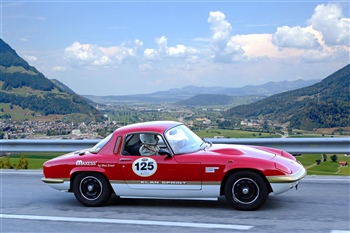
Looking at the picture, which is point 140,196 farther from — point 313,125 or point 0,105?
point 0,105

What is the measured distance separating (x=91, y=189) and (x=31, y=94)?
1443cm

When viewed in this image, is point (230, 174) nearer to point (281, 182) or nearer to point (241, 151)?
point (241, 151)

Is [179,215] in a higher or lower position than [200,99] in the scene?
lower

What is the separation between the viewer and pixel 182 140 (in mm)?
7801

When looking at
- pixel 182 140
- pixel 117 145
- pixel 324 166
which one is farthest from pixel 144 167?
pixel 324 166

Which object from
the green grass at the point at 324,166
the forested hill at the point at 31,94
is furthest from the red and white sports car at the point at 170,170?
the forested hill at the point at 31,94

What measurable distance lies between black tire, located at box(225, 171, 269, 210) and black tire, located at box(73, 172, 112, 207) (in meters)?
1.76

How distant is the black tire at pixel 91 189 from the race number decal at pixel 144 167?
1.67 feet

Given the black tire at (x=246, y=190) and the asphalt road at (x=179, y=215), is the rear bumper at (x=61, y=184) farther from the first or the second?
the black tire at (x=246, y=190)

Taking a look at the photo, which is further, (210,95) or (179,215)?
(210,95)

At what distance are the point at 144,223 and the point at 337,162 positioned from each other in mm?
5507

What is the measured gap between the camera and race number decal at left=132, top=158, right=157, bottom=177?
7.44 metres

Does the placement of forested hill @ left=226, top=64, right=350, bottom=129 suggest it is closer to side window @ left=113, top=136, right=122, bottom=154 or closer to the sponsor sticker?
side window @ left=113, top=136, right=122, bottom=154

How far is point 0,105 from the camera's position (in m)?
20.3
